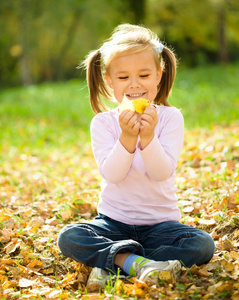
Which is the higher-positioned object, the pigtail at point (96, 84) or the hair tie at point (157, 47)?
the hair tie at point (157, 47)

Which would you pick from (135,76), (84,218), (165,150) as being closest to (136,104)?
(135,76)

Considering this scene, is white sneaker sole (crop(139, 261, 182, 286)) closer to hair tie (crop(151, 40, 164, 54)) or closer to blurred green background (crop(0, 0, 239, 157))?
hair tie (crop(151, 40, 164, 54))

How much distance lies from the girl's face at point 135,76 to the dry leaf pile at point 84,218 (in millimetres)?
1024

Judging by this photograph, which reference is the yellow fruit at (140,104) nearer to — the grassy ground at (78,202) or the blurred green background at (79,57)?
the grassy ground at (78,202)

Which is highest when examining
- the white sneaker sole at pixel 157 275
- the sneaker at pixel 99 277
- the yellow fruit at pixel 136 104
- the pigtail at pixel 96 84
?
the pigtail at pixel 96 84

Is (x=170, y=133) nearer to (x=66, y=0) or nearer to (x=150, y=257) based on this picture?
(x=150, y=257)

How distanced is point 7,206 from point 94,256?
1.65m

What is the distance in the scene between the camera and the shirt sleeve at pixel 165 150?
2.23 metres

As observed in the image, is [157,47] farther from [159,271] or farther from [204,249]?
[159,271]

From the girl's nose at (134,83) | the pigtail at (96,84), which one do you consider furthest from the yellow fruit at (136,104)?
the pigtail at (96,84)

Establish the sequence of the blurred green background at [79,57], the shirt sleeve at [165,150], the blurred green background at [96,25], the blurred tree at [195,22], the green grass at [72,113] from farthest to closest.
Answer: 1. the blurred green background at [96,25]
2. the blurred tree at [195,22]
3. the blurred green background at [79,57]
4. the green grass at [72,113]
5. the shirt sleeve at [165,150]

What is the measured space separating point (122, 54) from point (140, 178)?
2.54 feet

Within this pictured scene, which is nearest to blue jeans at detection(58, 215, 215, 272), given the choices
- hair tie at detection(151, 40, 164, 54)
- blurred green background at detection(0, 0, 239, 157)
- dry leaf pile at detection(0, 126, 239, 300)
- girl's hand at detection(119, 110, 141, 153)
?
dry leaf pile at detection(0, 126, 239, 300)

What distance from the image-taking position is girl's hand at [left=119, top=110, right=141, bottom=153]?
2174mm
